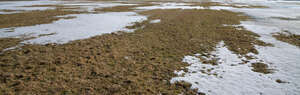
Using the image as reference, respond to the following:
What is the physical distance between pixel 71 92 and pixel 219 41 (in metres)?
9.76

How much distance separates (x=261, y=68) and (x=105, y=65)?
6.99 m

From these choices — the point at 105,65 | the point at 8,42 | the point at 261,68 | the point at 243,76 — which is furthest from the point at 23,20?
the point at 261,68

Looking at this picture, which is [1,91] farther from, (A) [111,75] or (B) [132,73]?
(B) [132,73]

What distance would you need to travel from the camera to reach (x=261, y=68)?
7.17m

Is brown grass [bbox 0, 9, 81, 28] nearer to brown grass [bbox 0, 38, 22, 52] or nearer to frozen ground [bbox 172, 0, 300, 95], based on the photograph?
brown grass [bbox 0, 38, 22, 52]

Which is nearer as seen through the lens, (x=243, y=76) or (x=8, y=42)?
(x=243, y=76)

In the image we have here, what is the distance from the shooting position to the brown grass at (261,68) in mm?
6887

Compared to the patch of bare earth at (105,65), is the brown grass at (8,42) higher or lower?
higher

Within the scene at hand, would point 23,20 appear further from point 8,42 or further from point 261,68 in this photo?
point 261,68

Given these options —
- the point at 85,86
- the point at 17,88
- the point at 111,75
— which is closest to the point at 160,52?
the point at 111,75

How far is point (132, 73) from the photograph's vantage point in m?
6.64

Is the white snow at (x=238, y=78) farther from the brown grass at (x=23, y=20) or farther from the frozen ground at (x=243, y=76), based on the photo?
the brown grass at (x=23, y=20)

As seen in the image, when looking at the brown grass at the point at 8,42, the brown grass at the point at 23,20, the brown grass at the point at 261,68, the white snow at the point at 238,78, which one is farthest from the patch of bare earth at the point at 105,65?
the brown grass at the point at 23,20

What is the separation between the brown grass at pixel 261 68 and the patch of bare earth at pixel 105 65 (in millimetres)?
1687
